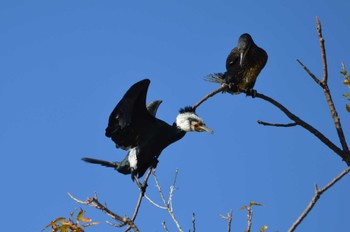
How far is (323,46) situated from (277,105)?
2.62 ft

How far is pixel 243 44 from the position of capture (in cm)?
610

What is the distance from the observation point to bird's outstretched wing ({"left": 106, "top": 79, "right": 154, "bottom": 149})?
201 inches

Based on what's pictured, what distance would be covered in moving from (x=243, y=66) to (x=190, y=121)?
1145 millimetres

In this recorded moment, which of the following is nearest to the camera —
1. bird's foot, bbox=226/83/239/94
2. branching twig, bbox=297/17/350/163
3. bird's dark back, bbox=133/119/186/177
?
branching twig, bbox=297/17/350/163

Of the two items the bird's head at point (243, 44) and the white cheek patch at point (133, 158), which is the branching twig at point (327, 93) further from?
the bird's head at point (243, 44)

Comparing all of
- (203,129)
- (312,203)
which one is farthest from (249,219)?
(203,129)

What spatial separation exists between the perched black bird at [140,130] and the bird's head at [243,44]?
1.13 meters

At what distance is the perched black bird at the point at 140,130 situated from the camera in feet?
16.8

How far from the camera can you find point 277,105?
3809 mm

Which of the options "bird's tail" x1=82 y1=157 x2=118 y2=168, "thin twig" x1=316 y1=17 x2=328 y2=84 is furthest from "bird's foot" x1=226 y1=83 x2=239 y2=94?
"thin twig" x1=316 y1=17 x2=328 y2=84

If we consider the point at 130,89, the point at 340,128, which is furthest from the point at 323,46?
the point at 130,89

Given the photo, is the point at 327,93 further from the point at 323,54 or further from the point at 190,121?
the point at 190,121

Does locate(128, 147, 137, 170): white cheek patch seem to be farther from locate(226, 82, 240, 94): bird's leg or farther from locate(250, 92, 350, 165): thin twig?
locate(250, 92, 350, 165): thin twig

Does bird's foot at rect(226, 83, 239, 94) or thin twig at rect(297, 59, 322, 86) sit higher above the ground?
bird's foot at rect(226, 83, 239, 94)
